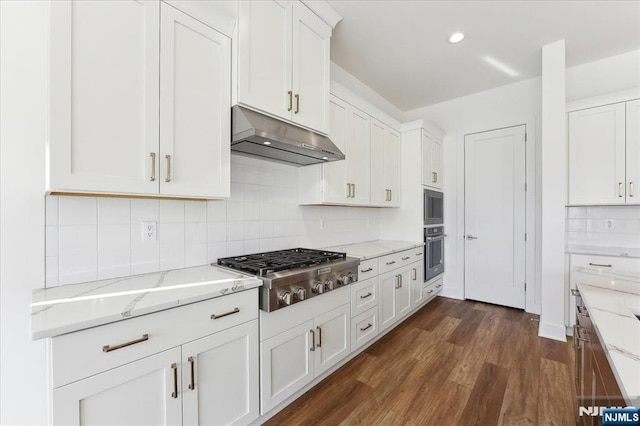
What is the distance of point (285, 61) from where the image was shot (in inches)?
77.4

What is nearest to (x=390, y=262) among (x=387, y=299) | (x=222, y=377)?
(x=387, y=299)

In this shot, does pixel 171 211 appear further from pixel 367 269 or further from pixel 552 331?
pixel 552 331

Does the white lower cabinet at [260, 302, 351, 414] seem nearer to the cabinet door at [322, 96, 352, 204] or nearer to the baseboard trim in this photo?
the cabinet door at [322, 96, 352, 204]

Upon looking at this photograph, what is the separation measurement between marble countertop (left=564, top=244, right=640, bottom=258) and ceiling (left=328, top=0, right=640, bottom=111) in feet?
6.88

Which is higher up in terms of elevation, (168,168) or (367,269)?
(168,168)

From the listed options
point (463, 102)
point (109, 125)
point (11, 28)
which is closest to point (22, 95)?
point (11, 28)

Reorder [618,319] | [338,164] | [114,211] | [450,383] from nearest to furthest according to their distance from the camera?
[618,319], [114,211], [450,383], [338,164]

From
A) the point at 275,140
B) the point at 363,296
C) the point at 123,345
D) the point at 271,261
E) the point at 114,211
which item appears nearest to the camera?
the point at 123,345

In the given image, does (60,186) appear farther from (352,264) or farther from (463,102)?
(463,102)

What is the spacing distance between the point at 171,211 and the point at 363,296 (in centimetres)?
166

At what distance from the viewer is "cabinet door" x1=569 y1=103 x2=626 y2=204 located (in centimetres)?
276

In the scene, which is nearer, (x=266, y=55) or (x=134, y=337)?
(x=134, y=337)

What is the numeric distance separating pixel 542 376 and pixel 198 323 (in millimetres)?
2574

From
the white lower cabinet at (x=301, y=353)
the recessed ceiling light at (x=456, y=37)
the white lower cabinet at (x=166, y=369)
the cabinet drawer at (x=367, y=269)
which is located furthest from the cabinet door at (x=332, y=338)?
the recessed ceiling light at (x=456, y=37)
